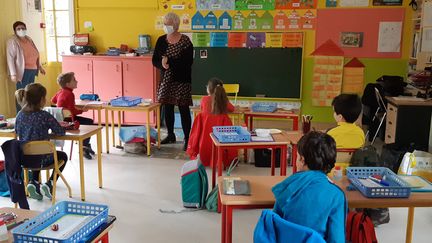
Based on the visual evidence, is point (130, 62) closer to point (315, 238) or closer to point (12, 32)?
point (12, 32)

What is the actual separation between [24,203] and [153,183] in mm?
1487

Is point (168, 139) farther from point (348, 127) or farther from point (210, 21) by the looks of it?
point (348, 127)

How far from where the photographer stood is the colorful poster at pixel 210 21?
7617 millimetres

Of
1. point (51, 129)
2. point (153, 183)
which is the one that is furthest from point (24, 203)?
point (153, 183)

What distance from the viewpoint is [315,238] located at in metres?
1.86

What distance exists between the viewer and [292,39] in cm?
739

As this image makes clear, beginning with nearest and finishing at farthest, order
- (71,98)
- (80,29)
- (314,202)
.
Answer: (314,202) < (71,98) < (80,29)

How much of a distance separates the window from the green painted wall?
4.69m

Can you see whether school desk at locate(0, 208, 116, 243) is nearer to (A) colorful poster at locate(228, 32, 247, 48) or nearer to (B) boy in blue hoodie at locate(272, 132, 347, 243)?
(B) boy in blue hoodie at locate(272, 132, 347, 243)

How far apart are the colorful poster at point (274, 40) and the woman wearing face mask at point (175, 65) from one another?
1821 millimetres

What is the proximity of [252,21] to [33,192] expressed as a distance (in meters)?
4.67

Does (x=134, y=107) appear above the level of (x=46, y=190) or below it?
above

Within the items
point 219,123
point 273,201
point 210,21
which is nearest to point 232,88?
point 210,21

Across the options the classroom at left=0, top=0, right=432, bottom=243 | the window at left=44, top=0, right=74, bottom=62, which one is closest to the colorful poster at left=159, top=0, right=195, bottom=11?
the classroom at left=0, top=0, right=432, bottom=243
